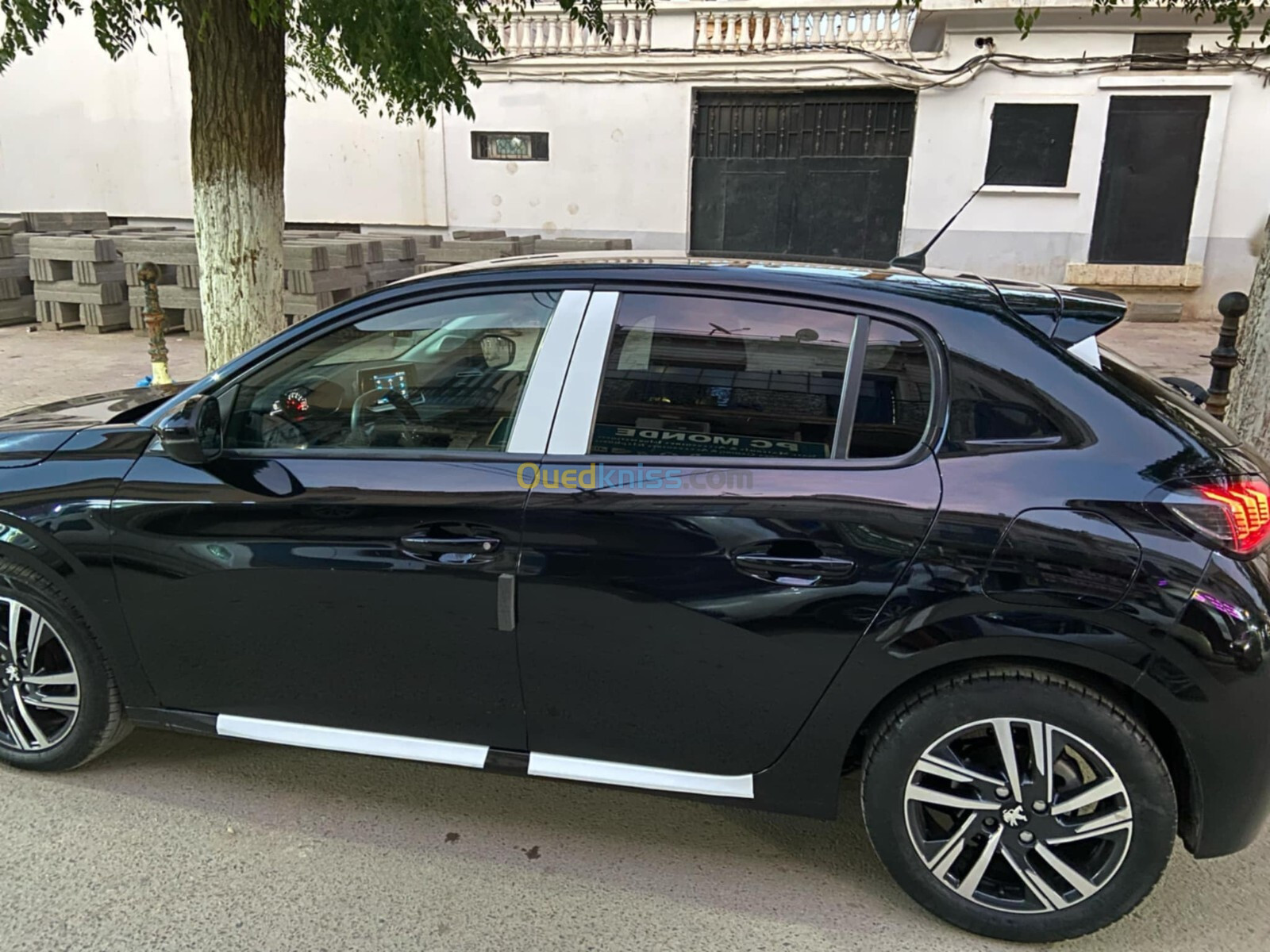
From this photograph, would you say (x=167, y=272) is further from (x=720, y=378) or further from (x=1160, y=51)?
(x=1160, y=51)


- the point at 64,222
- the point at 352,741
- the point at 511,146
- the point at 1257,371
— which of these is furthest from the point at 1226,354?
the point at 64,222

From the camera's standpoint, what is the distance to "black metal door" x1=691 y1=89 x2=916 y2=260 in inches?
550

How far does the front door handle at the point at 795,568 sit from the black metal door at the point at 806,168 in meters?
12.1

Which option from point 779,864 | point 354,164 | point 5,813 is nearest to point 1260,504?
point 779,864

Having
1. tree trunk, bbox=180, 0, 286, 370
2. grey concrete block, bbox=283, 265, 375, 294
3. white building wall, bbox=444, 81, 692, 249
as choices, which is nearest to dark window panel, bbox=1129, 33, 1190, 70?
white building wall, bbox=444, 81, 692, 249

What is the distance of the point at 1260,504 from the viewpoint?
2.15 m

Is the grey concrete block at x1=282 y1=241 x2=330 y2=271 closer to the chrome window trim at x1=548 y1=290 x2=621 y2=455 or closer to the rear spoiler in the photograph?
the chrome window trim at x1=548 y1=290 x2=621 y2=455

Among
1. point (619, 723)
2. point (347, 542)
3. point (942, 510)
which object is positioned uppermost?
point (942, 510)

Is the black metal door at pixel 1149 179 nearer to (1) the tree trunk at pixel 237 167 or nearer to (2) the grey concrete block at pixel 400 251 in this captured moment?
(2) the grey concrete block at pixel 400 251

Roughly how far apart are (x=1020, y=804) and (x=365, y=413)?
7.00ft

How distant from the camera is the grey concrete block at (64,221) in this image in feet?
44.6

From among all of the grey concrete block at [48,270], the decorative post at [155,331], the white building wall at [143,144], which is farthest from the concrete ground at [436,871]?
the white building wall at [143,144]

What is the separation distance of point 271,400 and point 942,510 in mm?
1975

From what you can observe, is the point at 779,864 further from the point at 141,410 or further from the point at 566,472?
the point at 141,410
